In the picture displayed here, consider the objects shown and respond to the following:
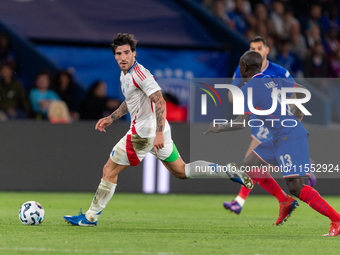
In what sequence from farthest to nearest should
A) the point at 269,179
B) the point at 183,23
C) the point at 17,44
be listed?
the point at 183,23 → the point at 17,44 → the point at 269,179

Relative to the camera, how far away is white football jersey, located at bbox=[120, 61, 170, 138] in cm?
645

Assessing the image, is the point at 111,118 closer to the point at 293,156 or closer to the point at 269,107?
the point at 269,107

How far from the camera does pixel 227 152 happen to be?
11.9 metres

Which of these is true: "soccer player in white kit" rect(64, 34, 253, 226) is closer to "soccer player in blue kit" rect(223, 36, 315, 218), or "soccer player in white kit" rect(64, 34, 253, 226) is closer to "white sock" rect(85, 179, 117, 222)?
"white sock" rect(85, 179, 117, 222)

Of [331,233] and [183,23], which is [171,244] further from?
[183,23]

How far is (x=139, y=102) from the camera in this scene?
6.61 m

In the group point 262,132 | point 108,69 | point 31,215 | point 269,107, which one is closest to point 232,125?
point 269,107

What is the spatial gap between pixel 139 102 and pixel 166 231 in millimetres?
1356

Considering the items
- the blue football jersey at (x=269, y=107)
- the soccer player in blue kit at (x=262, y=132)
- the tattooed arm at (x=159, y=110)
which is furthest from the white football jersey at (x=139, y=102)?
the soccer player in blue kit at (x=262, y=132)

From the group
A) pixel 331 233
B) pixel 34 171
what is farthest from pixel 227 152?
pixel 331 233

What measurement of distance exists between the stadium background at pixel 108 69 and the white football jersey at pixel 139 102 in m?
5.02

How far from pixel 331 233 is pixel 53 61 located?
917 cm

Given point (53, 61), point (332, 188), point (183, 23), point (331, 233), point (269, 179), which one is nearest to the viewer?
point (331, 233)

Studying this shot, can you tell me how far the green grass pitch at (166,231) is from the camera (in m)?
5.14
